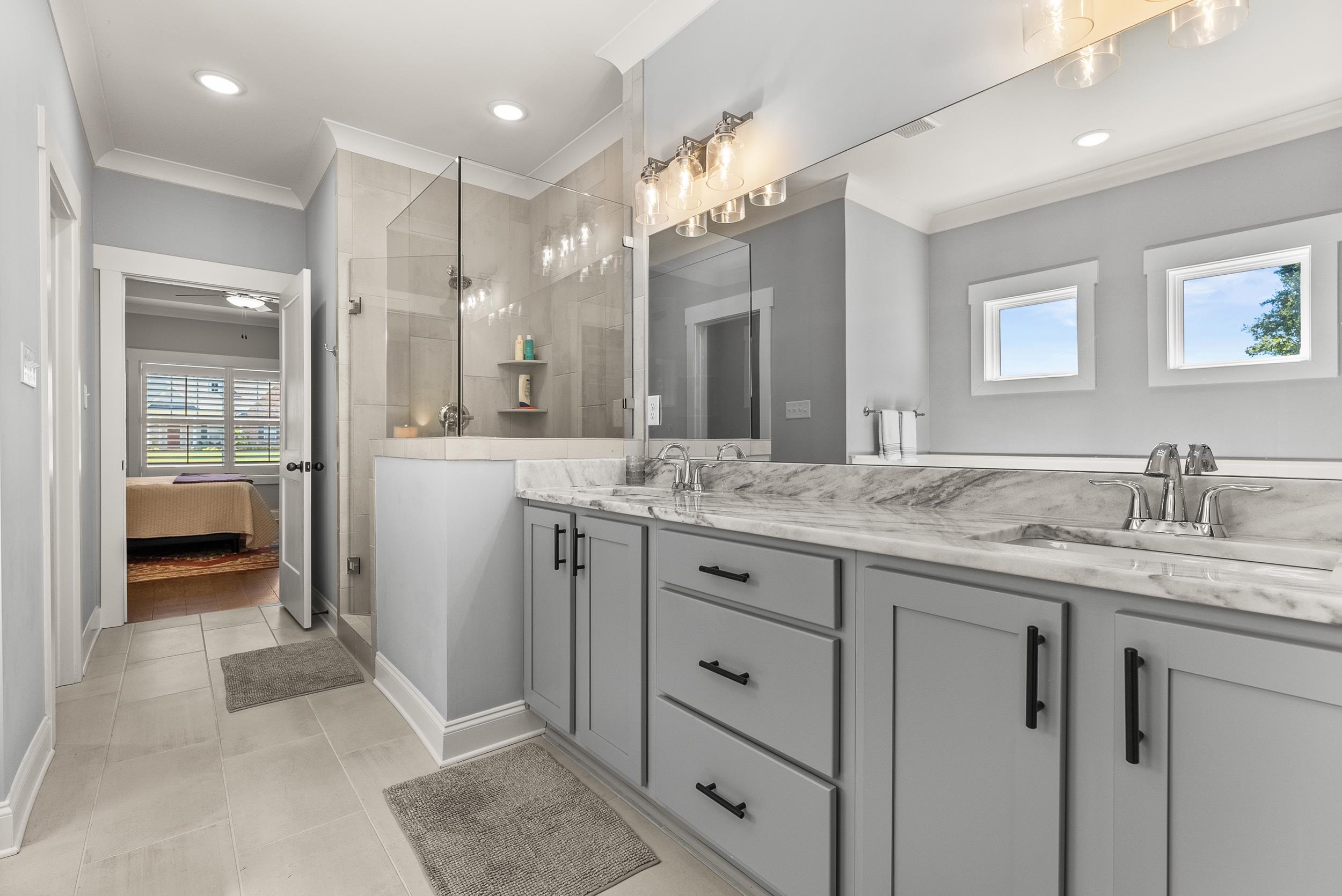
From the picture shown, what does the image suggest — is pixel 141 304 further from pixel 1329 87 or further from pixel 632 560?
pixel 1329 87

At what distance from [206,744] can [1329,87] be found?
10.9 ft

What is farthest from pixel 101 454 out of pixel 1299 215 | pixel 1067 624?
pixel 1299 215

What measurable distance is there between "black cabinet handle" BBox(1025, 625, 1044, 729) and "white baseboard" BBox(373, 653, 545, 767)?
1.74 meters

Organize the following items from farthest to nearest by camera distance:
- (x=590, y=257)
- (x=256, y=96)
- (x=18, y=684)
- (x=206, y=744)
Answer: (x=256, y=96)
(x=590, y=257)
(x=206, y=744)
(x=18, y=684)

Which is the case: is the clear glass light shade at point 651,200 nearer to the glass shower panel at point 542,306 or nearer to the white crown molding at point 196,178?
the glass shower panel at point 542,306

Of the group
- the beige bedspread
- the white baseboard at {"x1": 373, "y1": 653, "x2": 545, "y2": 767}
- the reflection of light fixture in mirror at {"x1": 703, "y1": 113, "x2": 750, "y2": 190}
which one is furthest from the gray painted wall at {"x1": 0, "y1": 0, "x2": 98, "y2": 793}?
the beige bedspread

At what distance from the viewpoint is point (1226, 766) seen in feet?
2.53

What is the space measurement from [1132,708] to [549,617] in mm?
1599

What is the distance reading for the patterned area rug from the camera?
5.14 m

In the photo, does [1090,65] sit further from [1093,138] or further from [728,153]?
[728,153]

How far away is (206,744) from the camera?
2.21m

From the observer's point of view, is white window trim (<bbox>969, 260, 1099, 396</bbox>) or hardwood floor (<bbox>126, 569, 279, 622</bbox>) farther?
hardwood floor (<bbox>126, 569, 279, 622</bbox>)

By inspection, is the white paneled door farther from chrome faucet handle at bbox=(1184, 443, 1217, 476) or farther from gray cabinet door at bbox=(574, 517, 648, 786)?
chrome faucet handle at bbox=(1184, 443, 1217, 476)

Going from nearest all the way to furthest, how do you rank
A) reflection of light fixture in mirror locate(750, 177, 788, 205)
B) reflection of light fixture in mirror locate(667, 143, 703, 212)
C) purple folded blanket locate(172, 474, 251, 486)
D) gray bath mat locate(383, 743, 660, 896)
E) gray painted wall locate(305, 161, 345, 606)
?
gray bath mat locate(383, 743, 660, 896) < reflection of light fixture in mirror locate(750, 177, 788, 205) < reflection of light fixture in mirror locate(667, 143, 703, 212) < gray painted wall locate(305, 161, 345, 606) < purple folded blanket locate(172, 474, 251, 486)
